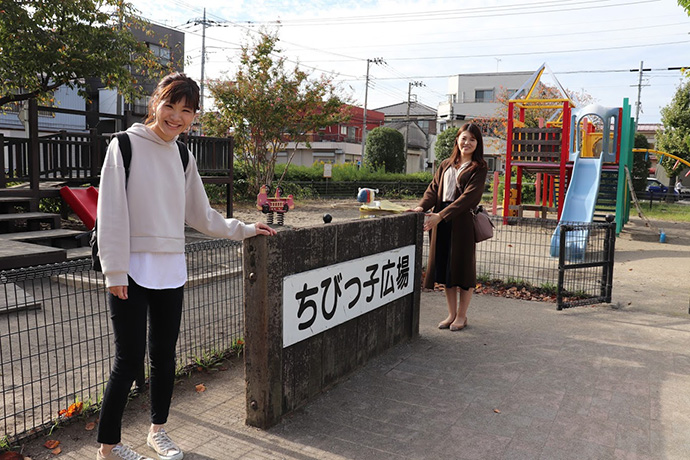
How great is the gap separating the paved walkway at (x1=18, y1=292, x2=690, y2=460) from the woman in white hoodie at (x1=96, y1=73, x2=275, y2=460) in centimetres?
43

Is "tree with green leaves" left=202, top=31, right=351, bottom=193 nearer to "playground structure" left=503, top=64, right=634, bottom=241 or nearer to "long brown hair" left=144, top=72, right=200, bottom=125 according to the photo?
→ "playground structure" left=503, top=64, right=634, bottom=241

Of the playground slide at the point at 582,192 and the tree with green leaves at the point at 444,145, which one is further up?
the tree with green leaves at the point at 444,145

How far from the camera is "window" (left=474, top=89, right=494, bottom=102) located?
5516 cm

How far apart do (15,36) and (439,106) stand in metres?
52.7

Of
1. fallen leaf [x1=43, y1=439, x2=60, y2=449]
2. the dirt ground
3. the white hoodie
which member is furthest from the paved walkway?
the dirt ground

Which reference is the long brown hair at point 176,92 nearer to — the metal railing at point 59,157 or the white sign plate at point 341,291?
the white sign plate at point 341,291

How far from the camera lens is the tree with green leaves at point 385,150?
3728cm

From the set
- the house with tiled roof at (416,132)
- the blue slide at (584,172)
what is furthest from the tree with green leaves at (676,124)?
the house with tiled roof at (416,132)

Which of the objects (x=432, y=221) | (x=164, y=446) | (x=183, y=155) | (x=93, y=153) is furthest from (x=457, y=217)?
(x=93, y=153)

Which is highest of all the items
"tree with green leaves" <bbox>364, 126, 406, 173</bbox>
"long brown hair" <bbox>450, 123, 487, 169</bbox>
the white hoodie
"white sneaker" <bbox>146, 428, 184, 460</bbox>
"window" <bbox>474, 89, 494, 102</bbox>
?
"window" <bbox>474, 89, 494, 102</bbox>

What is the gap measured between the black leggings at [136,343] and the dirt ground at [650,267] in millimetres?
1394

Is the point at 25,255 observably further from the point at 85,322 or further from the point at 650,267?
the point at 650,267

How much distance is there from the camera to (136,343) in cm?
248

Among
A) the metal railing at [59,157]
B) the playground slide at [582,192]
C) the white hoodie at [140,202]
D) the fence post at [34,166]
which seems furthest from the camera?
the playground slide at [582,192]
